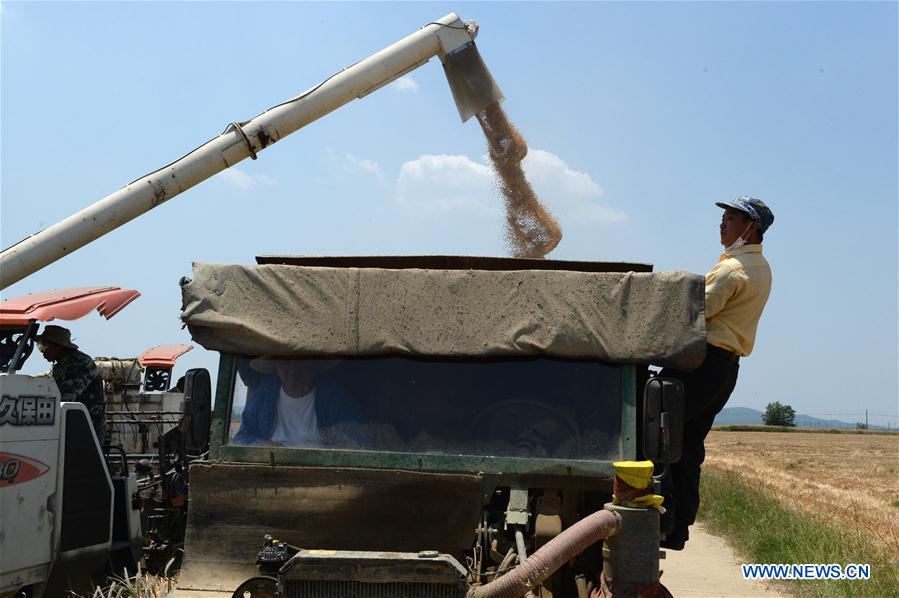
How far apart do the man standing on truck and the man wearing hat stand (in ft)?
16.3

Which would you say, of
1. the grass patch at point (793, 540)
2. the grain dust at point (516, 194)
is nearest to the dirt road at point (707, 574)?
the grass patch at point (793, 540)

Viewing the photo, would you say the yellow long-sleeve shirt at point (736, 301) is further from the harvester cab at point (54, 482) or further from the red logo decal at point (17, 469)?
the red logo decal at point (17, 469)

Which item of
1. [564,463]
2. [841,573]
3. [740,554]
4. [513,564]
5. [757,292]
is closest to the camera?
[513,564]

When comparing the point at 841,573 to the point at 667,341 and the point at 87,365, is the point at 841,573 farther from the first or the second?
the point at 87,365

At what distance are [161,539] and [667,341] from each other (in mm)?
6621

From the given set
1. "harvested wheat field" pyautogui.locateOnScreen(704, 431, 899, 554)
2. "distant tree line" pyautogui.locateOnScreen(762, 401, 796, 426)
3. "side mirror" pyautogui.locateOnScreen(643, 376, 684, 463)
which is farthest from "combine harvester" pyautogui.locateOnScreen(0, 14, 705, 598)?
"distant tree line" pyautogui.locateOnScreen(762, 401, 796, 426)

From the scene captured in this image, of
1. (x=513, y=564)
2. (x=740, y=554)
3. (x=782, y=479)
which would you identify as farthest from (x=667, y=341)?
(x=782, y=479)

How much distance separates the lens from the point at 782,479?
2355cm

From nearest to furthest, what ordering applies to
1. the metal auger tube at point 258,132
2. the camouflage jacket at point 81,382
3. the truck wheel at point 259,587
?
the truck wheel at point 259,587 → the camouflage jacket at point 81,382 → the metal auger tube at point 258,132

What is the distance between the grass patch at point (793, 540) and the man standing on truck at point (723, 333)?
159 inches

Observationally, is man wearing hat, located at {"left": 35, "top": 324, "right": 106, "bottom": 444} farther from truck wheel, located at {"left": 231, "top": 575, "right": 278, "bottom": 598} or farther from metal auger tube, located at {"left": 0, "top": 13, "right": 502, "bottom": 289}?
metal auger tube, located at {"left": 0, "top": 13, "right": 502, "bottom": 289}

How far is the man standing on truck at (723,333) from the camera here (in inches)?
196

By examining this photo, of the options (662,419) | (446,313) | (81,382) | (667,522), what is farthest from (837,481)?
(446,313)

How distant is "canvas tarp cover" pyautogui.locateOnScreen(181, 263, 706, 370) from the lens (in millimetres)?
4680
